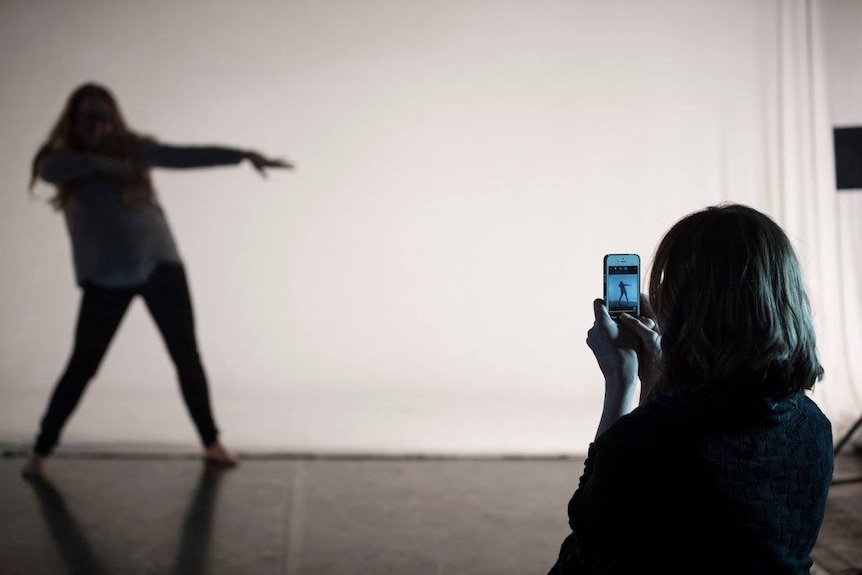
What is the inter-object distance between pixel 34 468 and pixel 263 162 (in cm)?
146

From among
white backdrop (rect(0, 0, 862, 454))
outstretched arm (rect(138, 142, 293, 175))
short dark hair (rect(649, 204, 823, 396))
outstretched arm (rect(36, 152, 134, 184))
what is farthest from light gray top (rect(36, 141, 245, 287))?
short dark hair (rect(649, 204, 823, 396))

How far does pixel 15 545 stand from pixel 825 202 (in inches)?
133

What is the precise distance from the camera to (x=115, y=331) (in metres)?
3.27

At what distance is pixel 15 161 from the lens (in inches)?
152

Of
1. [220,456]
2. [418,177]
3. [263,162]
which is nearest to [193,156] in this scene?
[263,162]

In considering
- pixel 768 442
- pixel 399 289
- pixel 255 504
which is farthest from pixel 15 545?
pixel 768 442

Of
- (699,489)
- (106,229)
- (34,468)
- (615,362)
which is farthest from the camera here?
(106,229)

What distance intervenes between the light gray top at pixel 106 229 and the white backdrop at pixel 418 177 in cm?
44

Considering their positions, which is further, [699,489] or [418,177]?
[418,177]

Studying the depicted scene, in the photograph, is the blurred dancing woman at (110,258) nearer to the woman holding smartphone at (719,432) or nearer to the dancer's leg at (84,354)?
the dancer's leg at (84,354)

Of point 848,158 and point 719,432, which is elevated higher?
point 848,158

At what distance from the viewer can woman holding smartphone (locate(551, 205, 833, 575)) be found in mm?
825

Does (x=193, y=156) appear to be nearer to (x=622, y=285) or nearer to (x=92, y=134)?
(x=92, y=134)

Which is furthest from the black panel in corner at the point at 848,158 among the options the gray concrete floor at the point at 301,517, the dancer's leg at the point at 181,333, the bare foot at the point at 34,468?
the bare foot at the point at 34,468
